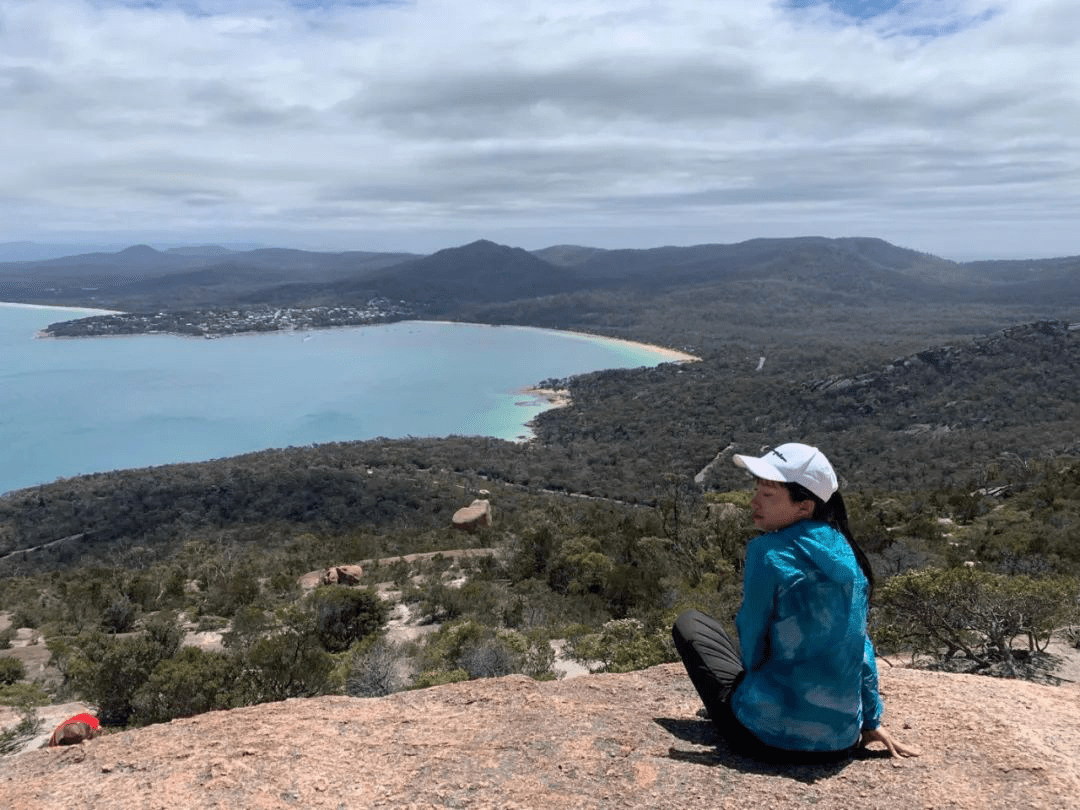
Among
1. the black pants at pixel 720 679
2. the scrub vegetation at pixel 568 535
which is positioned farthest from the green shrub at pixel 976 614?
the black pants at pixel 720 679

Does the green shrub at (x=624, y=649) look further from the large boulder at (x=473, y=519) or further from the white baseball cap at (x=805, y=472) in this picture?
the large boulder at (x=473, y=519)

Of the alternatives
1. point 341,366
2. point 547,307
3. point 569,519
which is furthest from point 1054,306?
point 569,519

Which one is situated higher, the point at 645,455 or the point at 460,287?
the point at 460,287

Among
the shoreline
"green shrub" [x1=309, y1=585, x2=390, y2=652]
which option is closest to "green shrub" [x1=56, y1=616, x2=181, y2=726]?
"green shrub" [x1=309, y1=585, x2=390, y2=652]

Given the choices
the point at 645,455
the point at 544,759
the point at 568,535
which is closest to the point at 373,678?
the point at 544,759

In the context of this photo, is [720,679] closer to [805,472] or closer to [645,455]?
[805,472]
